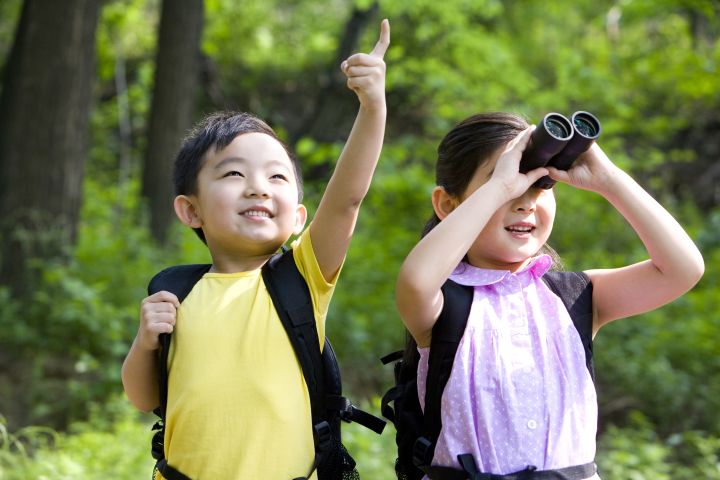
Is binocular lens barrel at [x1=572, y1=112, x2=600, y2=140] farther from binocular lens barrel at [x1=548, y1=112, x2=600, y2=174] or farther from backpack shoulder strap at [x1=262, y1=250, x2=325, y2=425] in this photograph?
backpack shoulder strap at [x1=262, y1=250, x2=325, y2=425]

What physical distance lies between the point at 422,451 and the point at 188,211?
93 centimetres

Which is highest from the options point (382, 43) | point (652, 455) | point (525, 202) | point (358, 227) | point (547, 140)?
point (358, 227)

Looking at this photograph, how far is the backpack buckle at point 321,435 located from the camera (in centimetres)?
233

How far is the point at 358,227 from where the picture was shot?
990 centimetres

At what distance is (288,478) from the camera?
7.50 feet

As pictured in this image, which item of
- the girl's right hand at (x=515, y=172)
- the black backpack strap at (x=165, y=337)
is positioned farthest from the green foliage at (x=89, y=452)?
the girl's right hand at (x=515, y=172)

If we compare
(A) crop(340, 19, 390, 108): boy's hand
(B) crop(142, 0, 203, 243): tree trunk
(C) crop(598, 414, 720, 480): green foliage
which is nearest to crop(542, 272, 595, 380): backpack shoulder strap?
(A) crop(340, 19, 390, 108): boy's hand

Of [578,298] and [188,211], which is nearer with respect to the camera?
[578,298]

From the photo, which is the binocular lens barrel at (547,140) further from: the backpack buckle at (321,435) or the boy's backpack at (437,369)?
the backpack buckle at (321,435)

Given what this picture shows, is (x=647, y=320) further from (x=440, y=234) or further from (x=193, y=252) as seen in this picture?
(x=440, y=234)

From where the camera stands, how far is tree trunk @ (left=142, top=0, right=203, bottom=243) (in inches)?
387

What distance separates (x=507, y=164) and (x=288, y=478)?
95 centimetres

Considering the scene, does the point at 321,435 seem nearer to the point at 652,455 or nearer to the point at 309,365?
the point at 309,365

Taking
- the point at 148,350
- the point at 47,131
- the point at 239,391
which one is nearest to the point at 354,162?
the point at 239,391
